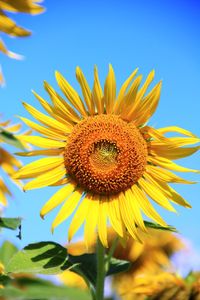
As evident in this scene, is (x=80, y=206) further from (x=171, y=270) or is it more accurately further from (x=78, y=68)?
(x=171, y=270)

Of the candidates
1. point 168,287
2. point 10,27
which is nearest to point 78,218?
point 168,287

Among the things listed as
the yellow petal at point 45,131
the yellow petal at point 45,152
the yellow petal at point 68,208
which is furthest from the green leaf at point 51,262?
the yellow petal at point 45,131

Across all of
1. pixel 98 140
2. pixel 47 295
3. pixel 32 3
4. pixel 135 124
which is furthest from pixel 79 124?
pixel 47 295

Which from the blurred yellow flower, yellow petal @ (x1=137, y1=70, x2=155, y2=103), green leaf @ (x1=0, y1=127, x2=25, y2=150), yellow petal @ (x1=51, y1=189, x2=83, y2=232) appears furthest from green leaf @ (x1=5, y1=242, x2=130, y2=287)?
the blurred yellow flower

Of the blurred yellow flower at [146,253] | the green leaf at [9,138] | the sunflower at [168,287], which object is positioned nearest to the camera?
the green leaf at [9,138]

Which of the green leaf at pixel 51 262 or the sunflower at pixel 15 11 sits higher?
the sunflower at pixel 15 11

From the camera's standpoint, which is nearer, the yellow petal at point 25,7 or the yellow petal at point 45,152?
the yellow petal at point 25,7

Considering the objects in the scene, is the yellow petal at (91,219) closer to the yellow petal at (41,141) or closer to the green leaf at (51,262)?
the green leaf at (51,262)
